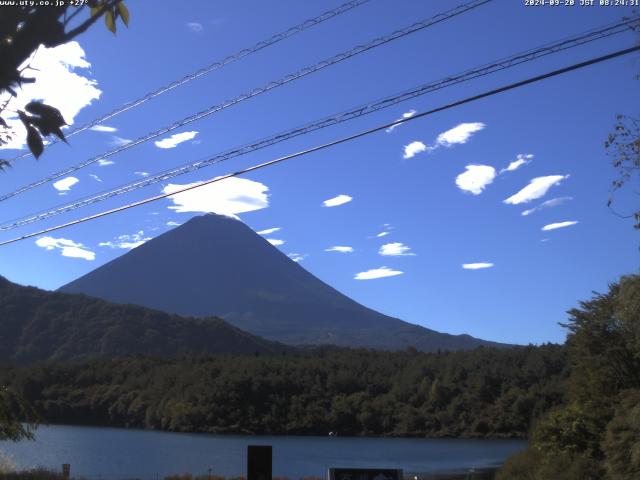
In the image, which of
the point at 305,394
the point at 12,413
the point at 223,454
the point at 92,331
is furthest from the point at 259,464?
the point at 92,331

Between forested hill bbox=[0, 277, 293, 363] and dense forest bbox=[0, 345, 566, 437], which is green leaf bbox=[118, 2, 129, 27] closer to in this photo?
dense forest bbox=[0, 345, 566, 437]

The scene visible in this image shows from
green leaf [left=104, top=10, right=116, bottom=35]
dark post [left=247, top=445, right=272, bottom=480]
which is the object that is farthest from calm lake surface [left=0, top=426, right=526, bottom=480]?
green leaf [left=104, top=10, right=116, bottom=35]

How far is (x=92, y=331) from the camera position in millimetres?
131625

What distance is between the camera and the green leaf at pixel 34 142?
246cm

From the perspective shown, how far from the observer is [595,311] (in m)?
22.8

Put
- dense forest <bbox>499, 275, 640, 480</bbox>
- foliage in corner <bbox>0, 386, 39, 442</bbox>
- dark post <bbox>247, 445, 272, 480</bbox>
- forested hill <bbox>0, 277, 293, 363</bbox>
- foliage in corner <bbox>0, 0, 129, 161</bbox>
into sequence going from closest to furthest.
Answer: foliage in corner <bbox>0, 0, 129, 161</bbox> → dark post <bbox>247, 445, 272, 480</bbox> → dense forest <bbox>499, 275, 640, 480</bbox> → foliage in corner <bbox>0, 386, 39, 442</bbox> → forested hill <bbox>0, 277, 293, 363</bbox>

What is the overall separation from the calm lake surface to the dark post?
26.3m

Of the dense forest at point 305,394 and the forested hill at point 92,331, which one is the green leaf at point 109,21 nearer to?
the dense forest at point 305,394

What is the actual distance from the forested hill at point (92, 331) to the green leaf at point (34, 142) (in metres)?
118

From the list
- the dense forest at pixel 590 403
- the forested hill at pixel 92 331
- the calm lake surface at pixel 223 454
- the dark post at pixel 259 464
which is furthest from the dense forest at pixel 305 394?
the dark post at pixel 259 464

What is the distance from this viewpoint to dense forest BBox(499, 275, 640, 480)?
19.0 meters

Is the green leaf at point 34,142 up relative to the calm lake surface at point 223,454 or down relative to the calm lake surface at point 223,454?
up

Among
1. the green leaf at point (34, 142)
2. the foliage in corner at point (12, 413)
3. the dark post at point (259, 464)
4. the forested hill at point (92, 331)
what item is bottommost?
the dark post at point (259, 464)

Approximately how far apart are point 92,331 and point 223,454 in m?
83.1
